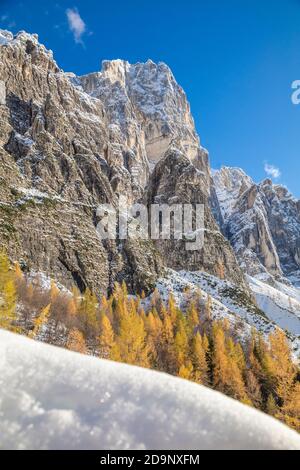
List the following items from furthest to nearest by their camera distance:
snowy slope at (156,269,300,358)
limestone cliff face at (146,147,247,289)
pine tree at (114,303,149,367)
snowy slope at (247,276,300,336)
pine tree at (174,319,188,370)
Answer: limestone cliff face at (146,147,247,289) → snowy slope at (247,276,300,336) → snowy slope at (156,269,300,358) → pine tree at (174,319,188,370) → pine tree at (114,303,149,367)

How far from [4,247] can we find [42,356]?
79655mm

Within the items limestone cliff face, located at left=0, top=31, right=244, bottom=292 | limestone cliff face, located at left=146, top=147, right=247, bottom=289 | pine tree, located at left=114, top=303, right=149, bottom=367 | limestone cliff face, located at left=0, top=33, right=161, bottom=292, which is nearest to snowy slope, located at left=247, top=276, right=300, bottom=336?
limestone cliff face, located at left=146, top=147, right=247, bottom=289

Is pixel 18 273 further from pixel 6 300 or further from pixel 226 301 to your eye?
pixel 226 301

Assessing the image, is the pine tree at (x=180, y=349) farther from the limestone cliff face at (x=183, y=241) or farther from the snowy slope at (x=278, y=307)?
the snowy slope at (x=278, y=307)

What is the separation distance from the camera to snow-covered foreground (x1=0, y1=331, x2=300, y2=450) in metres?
5.35

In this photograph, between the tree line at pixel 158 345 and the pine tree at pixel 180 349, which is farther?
the pine tree at pixel 180 349

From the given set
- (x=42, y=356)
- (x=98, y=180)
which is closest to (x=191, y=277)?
(x=98, y=180)

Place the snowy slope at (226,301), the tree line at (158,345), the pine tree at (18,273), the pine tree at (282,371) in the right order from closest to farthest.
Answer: the tree line at (158,345), the pine tree at (282,371), the pine tree at (18,273), the snowy slope at (226,301)

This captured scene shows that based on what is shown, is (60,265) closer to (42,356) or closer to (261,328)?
(261,328)

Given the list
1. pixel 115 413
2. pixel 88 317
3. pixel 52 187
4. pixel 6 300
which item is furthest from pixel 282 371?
pixel 52 187

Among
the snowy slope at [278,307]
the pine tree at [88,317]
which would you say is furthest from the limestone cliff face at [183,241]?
the pine tree at [88,317]

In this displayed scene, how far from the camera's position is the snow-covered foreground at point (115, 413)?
5.35 m

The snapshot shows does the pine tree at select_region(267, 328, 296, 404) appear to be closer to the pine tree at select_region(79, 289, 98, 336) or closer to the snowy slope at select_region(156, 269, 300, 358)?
the snowy slope at select_region(156, 269, 300, 358)
